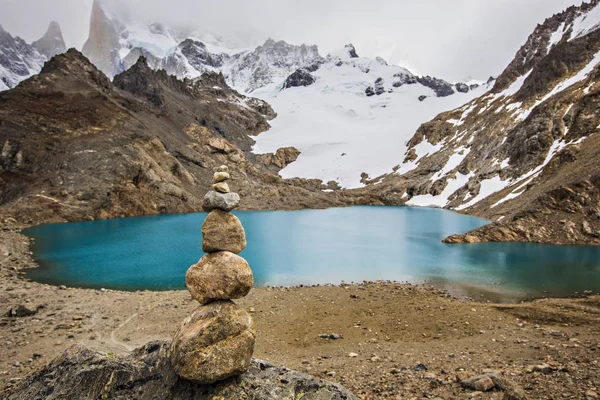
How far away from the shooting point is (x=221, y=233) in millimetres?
7422

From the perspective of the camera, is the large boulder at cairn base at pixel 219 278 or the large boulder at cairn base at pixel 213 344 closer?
the large boulder at cairn base at pixel 213 344

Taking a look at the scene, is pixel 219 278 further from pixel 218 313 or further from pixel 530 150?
pixel 530 150

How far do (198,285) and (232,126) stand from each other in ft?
454

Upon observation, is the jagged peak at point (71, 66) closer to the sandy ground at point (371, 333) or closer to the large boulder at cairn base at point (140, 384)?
the sandy ground at point (371, 333)

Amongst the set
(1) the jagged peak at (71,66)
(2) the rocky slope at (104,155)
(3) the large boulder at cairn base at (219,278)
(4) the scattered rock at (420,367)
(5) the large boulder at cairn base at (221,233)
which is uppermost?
(1) the jagged peak at (71,66)

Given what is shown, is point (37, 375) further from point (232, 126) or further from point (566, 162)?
point (232, 126)

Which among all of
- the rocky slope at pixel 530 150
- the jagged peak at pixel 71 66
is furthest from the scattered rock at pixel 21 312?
the jagged peak at pixel 71 66

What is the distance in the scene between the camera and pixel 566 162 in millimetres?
52469

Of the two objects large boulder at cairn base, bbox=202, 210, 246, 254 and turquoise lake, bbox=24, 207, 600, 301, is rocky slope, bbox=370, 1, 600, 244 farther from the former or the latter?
large boulder at cairn base, bbox=202, 210, 246, 254

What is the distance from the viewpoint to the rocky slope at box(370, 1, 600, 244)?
38469mm

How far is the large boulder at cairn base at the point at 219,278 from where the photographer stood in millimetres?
7004

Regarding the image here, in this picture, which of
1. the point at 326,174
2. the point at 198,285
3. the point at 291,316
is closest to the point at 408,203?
the point at 326,174

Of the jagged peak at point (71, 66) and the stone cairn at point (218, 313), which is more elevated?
the jagged peak at point (71, 66)

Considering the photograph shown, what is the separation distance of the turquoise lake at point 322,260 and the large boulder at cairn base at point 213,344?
16957 millimetres
